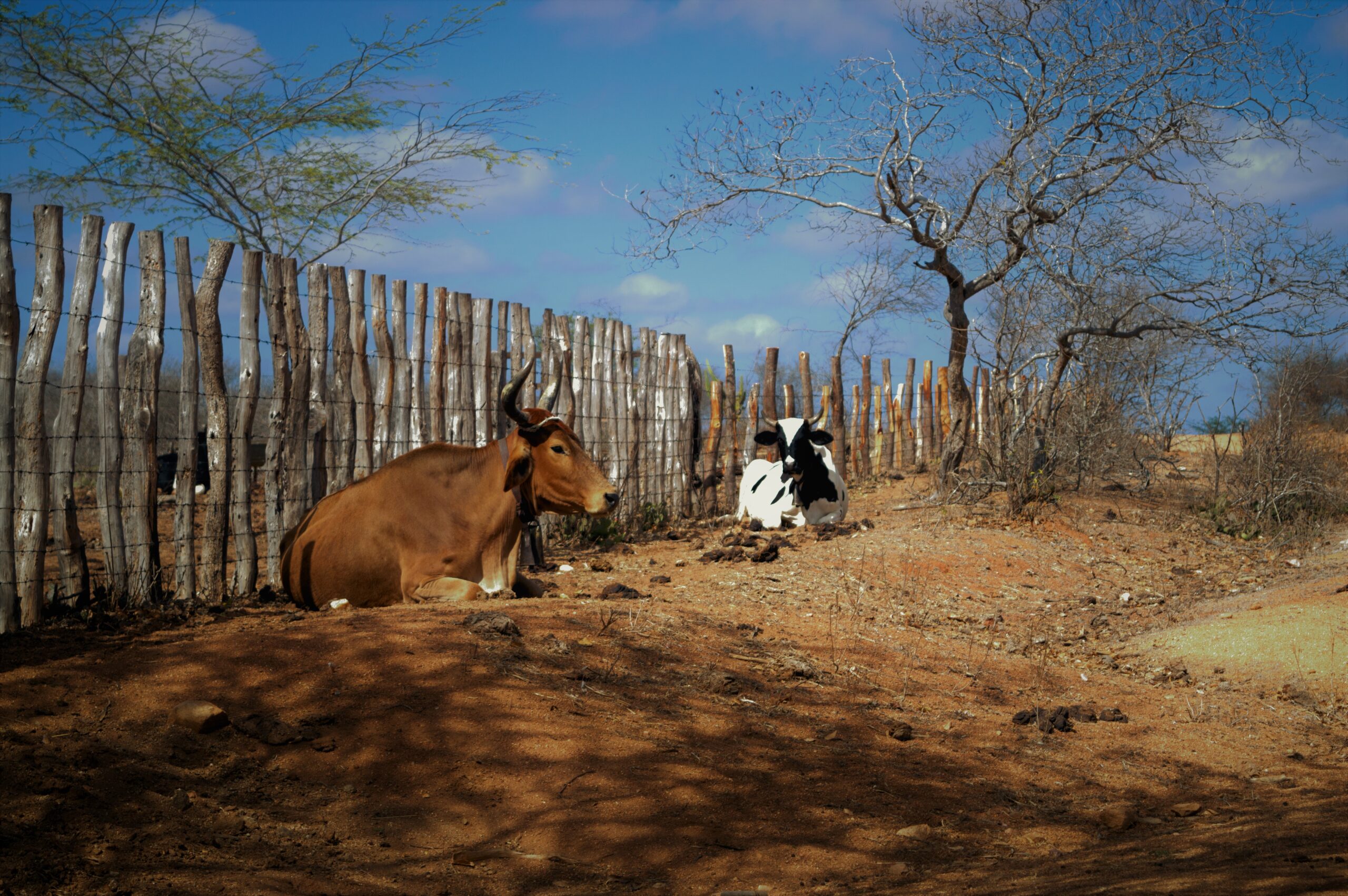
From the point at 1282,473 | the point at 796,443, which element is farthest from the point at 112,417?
the point at 1282,473

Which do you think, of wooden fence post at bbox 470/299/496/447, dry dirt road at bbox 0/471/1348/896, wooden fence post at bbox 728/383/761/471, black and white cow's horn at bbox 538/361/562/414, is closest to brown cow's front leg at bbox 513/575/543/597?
dry dirt road at bbox 0/471/1348/896

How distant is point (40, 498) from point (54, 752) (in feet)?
9.74

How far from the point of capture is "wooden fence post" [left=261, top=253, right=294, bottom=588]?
7.84 m

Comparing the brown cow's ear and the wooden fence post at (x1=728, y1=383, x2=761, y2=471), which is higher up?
the wooden fence post at (x1=728, y1=383, x2=761, y2=471)

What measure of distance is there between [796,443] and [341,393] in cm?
607

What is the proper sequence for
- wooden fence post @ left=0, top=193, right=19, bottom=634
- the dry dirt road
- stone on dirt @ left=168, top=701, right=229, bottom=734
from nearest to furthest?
the dry dirt road, stone on dirt @ left=168, top=701, right=229, bottom=734, wooden fence post @ left=0, top=193, right=19, bottom=634

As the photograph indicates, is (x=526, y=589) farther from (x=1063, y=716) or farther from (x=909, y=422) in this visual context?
(x=909, y=422)

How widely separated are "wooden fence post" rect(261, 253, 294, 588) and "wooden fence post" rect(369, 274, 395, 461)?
0.95m

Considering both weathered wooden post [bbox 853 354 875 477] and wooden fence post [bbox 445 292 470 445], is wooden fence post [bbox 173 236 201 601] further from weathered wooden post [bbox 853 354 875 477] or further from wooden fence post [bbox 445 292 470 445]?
weathered wooden post [bbox 853 354 875 477]

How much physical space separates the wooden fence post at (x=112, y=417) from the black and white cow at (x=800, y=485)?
7593 millimetres

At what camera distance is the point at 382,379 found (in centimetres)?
884

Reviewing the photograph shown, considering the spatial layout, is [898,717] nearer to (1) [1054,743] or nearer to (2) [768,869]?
(1) [1054,743]

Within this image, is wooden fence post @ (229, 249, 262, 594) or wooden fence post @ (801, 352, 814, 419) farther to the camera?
wooden fence post @ (801, 352, 814, 419)

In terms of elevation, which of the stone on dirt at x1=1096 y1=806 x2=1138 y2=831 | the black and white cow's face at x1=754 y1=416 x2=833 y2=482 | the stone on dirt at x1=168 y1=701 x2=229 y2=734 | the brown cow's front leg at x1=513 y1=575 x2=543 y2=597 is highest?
the black and white cow's face at x1=754 y1=416 x2=833 y2=482
